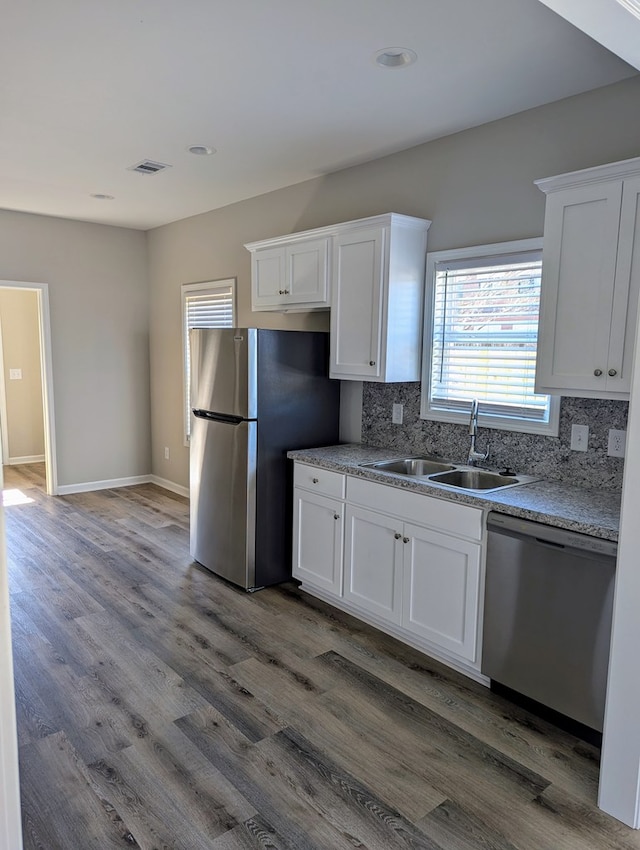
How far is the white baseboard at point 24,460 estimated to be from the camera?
23.9ft

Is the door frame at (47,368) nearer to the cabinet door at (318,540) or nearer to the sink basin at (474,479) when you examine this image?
the cabinet door at (318,540)

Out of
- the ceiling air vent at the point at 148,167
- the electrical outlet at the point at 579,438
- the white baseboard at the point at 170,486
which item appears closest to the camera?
the electrical outlet at the point at 579,438

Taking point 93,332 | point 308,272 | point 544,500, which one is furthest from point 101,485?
point 544,500

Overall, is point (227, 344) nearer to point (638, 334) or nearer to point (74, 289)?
point (638, 334)

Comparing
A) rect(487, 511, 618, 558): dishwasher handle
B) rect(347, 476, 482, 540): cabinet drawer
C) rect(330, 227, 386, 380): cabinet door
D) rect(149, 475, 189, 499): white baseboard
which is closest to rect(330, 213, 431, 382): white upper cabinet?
rect(330, 227, 386, 380): cabinet door

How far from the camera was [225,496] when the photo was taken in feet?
12.3

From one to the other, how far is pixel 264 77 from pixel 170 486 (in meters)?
4.40

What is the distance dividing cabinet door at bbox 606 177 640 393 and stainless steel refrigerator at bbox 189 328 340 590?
74.9 inches

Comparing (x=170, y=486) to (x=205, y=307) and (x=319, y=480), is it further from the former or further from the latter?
(x=319, y=480)

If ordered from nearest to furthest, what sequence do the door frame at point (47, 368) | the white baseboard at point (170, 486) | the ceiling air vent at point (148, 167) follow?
the ceiling air vent at point (148, 167)
the door frame at point (47, 368)
the white baseboard at point (170, 486)

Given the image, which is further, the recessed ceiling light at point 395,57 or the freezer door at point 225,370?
the freezer door at point 225,370

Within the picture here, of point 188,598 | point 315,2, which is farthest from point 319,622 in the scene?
point 315,2

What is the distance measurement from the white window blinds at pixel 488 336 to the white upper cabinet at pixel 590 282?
16.5 inches

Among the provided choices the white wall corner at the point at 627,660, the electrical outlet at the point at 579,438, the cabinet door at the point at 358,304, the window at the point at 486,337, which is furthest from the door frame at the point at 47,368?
the white wall corner at the point at 627,660
